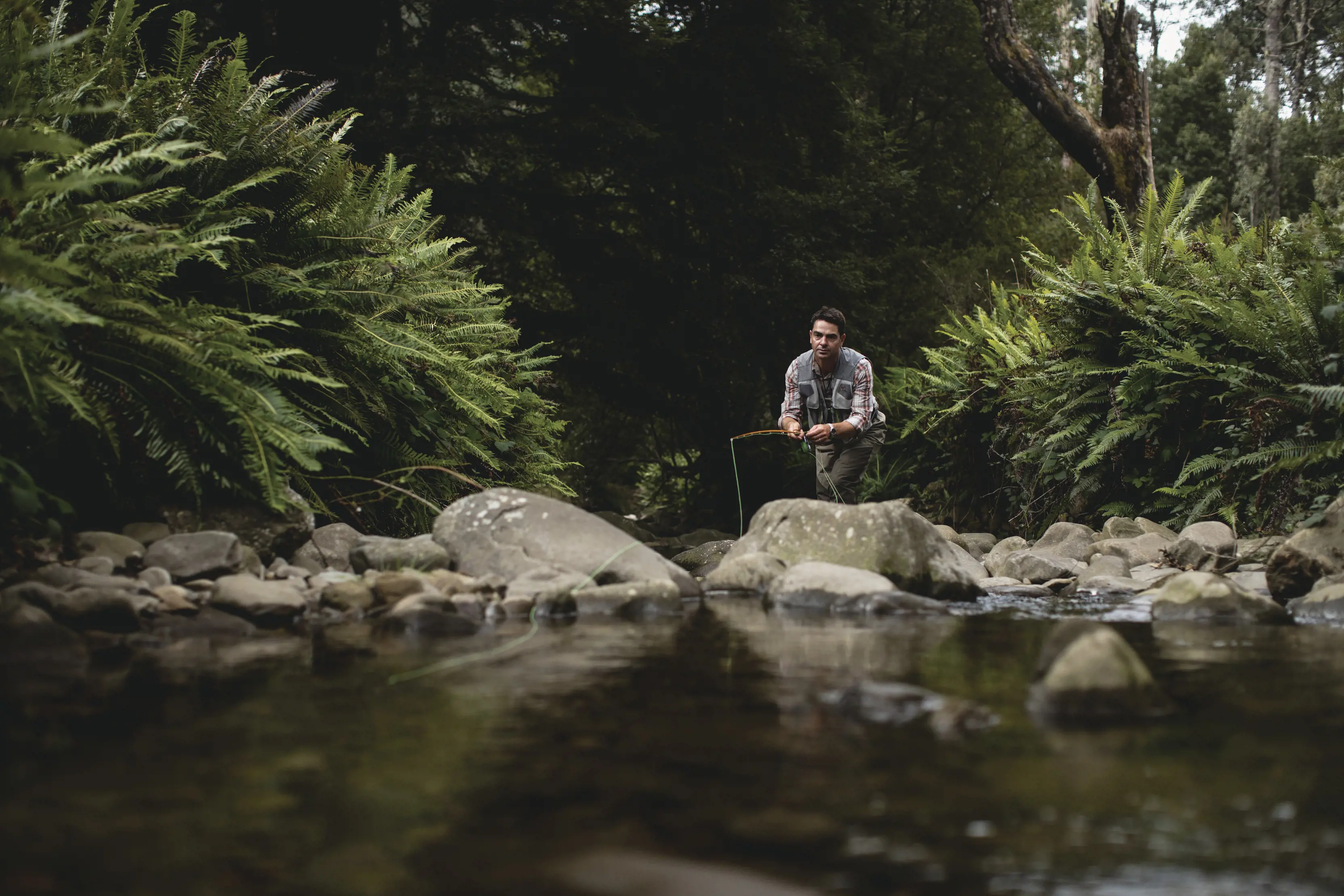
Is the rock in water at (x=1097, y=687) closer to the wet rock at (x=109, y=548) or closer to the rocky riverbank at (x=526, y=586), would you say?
the rocky riverbank at (x=526, y=586)

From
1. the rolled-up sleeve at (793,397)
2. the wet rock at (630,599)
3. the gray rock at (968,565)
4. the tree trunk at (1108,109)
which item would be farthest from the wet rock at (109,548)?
the tree trunk at (1108,109)

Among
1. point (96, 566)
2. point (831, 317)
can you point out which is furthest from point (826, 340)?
point (96, 566)

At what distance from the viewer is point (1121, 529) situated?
768 cm

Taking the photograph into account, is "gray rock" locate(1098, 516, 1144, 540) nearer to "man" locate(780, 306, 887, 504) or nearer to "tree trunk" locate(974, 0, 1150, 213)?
"man" locate(780, 306, 887, 504)

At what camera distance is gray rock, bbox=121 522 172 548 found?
4.48m

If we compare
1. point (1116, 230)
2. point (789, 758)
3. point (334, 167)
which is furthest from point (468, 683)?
point (1116, 230)

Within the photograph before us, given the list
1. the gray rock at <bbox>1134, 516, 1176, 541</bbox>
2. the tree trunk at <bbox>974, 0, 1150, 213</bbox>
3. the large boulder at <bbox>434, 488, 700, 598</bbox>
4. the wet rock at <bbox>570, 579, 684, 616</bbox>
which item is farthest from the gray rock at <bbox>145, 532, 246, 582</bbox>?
the tree trunk at <bbox>974, 0, 1150, 213</bbox>

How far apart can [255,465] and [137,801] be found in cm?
277

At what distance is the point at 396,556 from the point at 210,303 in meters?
1.73

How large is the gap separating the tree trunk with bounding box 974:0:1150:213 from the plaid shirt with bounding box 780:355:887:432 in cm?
539

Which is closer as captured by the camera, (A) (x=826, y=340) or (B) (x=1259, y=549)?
(B) (x=1259, y=549)

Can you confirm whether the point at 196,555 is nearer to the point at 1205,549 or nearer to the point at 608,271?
the point at 1205,549

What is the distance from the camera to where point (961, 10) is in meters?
18.8

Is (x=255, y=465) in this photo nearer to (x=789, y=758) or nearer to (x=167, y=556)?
(x=167, y=556)
